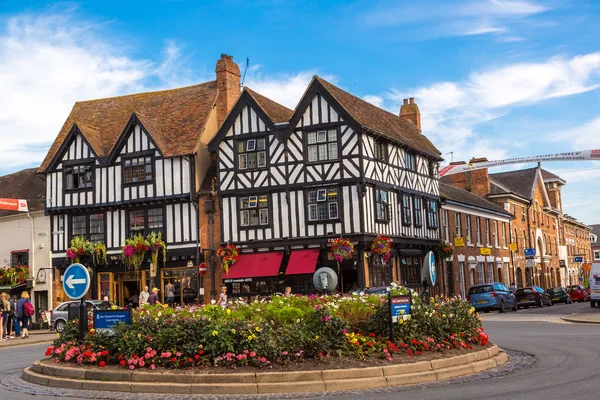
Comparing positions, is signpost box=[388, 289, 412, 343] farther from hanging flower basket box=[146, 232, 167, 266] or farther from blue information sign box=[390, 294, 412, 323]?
hanging flower basket box=[146, 232, 167, 266]

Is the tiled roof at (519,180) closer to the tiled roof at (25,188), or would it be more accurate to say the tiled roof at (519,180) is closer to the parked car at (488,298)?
the parked car at (488,298)

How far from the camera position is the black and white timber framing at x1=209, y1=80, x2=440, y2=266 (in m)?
32.1

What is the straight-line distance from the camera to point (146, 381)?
11594 millimetres

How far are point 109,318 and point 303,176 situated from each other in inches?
793

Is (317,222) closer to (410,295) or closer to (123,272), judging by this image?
(123,272)

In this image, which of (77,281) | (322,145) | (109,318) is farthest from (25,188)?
(109,318)

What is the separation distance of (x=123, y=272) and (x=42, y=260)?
4.90 metres

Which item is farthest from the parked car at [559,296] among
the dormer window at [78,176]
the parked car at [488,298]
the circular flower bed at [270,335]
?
the circular flower bed at [270,335]

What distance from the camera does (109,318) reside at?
529 inches

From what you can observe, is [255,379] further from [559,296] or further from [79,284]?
[559,296]

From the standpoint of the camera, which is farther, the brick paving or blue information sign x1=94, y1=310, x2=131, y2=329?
blue information sign x1=94, y1=310, x2=131, y2=329

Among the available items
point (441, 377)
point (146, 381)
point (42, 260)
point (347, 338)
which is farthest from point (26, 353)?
point (42, 260)

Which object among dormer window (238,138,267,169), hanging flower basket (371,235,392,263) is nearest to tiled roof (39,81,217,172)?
dormer window (238,138,267,169)

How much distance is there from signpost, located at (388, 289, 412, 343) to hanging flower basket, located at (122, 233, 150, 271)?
23.2m
